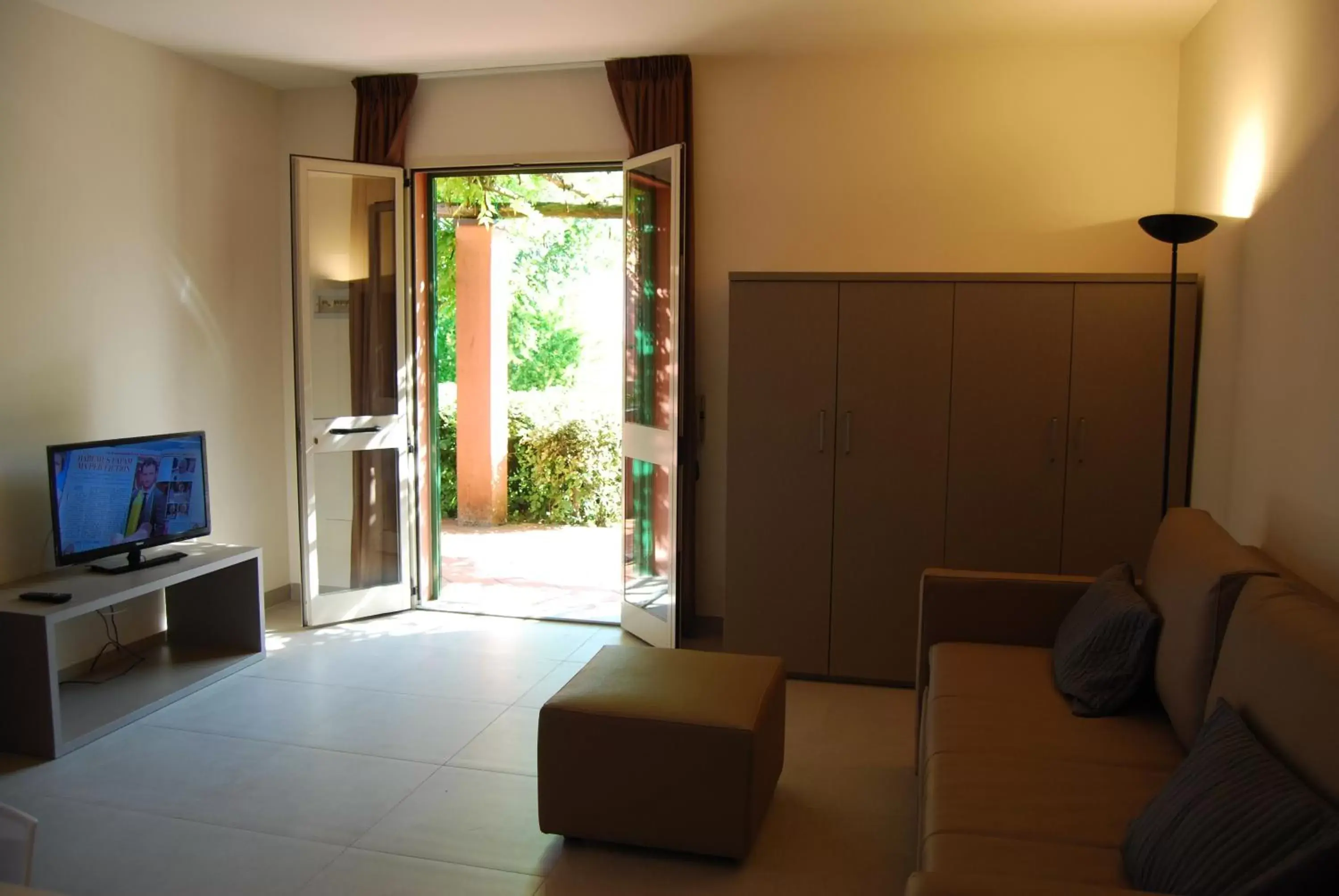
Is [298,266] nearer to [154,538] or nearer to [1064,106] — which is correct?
[154,538]

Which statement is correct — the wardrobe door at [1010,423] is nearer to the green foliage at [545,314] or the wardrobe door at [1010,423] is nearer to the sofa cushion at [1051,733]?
the sofa cushion at [1051,733]

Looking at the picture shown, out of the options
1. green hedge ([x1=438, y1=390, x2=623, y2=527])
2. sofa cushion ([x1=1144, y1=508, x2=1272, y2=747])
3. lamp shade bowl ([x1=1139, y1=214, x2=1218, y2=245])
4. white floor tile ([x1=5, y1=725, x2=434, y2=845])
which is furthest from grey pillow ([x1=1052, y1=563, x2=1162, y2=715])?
green hedge ([x1=438, y1=390, x2=623, y2=527])

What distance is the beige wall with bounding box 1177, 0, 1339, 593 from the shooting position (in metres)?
2.74

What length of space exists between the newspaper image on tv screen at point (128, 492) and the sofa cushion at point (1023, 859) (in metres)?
3.34

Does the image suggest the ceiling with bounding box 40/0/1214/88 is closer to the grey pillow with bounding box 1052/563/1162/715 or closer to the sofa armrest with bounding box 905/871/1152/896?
the grey pillow with bounding box 1052/563/1162/715

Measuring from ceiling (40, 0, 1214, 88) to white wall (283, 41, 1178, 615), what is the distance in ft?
0.58

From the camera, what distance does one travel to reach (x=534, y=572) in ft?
20.7

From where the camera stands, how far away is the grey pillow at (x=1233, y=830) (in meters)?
1.37

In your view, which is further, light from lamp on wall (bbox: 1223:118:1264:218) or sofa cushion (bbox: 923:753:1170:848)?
light from lamp on wall (bbox: 1223:118:1264:218)

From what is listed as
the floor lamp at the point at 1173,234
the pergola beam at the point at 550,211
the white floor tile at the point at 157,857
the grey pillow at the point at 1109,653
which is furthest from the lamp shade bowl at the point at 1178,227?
the pergola beam at the point at 550,211

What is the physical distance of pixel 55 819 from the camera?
9.46 ft

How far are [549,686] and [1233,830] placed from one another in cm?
290

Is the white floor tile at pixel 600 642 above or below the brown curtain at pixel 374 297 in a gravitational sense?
below

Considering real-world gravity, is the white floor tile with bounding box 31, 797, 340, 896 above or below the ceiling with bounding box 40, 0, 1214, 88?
below
